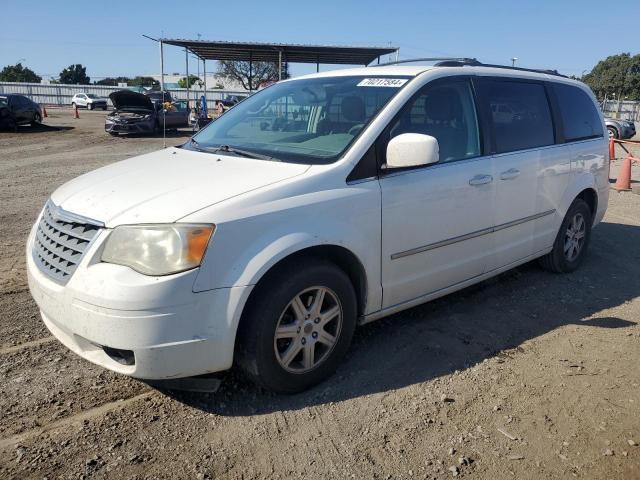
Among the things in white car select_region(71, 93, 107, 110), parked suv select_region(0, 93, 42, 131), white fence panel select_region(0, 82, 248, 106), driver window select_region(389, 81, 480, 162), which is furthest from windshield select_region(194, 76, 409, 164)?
white car select_region(71, 93, 107, 110)

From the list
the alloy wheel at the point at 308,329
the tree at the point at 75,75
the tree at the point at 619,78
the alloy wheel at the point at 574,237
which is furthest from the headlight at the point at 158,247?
the tree at the point at 75,75

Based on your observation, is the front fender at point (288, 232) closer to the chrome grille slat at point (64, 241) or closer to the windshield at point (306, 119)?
the windshield at point (306, 119)

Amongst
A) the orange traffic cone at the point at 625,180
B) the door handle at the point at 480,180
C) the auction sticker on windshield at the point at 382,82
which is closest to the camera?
the auction sticker on windshield at the point at 382,82

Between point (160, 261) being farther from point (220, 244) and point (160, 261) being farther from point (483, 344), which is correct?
point (483, 344)

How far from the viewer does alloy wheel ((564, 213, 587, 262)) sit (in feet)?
17.7

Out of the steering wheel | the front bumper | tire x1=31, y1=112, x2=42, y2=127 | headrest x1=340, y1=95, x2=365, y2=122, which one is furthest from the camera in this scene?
tire x1=31, y1=112, x2=42, y2=127

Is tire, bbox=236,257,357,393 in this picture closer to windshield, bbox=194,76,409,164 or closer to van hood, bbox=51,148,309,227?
van hood, bbox=51,148,309,227

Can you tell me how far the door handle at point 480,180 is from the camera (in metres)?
3.97

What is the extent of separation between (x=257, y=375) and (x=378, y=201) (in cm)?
124

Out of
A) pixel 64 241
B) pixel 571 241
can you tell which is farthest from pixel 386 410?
pixel 571 241

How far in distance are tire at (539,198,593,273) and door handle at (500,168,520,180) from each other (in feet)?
3.85

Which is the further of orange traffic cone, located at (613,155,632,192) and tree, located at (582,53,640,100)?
tree, located at (582,53,640,100)

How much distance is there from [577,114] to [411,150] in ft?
9.66

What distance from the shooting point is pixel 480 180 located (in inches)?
158
